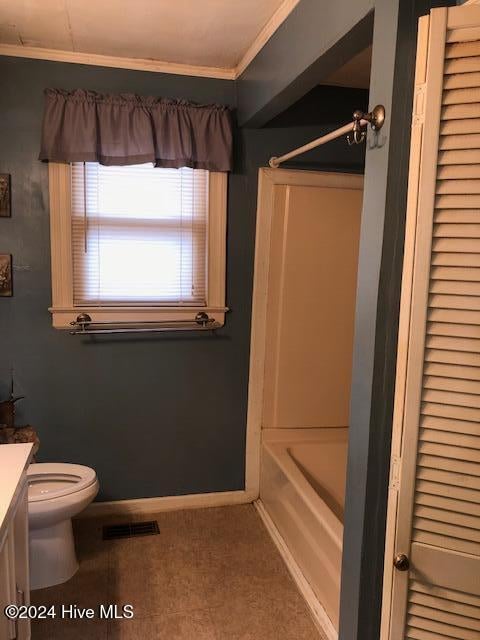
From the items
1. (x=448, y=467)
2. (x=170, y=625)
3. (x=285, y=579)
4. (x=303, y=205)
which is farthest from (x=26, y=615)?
(x=303, y=205)

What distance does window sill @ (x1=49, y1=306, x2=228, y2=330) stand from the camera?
2721 mm

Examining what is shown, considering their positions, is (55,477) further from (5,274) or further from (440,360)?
(440,360)

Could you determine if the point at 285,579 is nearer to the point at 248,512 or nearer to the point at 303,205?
the point at 248,512

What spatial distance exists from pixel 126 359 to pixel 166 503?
885 millimetres

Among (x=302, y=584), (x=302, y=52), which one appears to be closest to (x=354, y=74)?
(x=302, y=52)

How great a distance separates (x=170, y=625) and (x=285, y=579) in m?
Result: 0.58

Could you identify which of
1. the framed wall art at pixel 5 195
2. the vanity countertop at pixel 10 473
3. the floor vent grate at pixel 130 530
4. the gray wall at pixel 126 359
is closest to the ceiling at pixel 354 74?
the gray wall at pixel 126 359

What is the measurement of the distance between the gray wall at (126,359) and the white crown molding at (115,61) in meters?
0.03

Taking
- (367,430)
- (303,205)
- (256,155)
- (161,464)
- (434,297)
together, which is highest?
(256,155)

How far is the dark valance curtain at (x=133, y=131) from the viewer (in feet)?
8.30

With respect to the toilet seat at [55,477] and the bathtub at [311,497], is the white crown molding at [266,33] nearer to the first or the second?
the bathtub at [311,497]

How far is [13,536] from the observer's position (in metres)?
1.50

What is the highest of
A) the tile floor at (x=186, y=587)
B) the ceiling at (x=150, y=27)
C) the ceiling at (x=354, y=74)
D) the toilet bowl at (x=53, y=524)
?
the ceiling at (x=150, y=27)

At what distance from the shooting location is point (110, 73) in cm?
265
